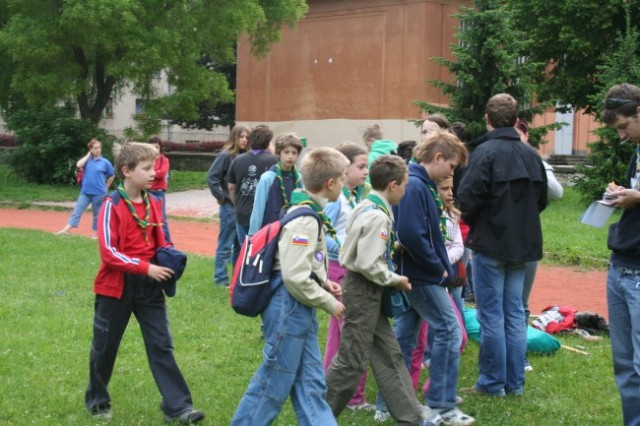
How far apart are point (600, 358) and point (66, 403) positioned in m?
4.46

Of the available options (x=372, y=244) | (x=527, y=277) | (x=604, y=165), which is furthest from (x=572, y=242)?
(x=372, y=244)

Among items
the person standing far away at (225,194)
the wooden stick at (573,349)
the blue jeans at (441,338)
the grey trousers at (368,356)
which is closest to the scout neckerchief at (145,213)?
the grey trousers at (368,356)

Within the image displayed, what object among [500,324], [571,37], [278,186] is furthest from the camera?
[571,37]

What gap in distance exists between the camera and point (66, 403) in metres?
6.05

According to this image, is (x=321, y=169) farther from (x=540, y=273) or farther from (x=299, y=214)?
(x=540, y=273)

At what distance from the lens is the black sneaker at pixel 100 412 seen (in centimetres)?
576

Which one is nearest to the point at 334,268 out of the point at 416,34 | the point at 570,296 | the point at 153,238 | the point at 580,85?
the point at 153,238

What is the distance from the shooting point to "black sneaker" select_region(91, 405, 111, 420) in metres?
5.76

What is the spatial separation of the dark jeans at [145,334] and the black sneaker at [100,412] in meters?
0.19

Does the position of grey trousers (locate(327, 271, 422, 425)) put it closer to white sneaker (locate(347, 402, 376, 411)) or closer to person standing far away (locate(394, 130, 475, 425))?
person standing far away (locate(394, 130, 475, 425))

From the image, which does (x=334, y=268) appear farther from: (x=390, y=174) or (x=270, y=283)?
(x=270, y=283)

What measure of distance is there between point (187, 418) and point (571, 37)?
21.6 m

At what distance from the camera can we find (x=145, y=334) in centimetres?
571

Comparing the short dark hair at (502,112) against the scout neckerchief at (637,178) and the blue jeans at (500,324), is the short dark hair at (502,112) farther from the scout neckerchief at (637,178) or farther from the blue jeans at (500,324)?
the scout neckerchief at (637,178)
